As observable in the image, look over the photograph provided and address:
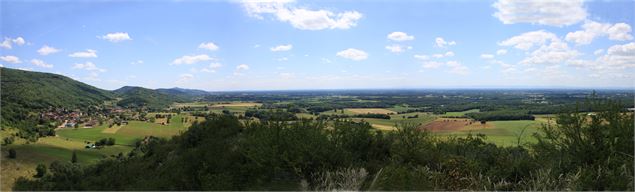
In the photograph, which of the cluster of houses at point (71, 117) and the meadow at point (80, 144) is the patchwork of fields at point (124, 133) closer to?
the meadow at point (80, 144)

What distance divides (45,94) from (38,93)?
2920mm

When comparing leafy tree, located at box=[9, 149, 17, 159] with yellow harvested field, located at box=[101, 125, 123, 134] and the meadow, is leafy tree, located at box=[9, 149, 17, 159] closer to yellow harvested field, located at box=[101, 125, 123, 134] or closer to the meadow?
the meadow

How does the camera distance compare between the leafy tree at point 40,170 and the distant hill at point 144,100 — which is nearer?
the leafy tree at point 40,170

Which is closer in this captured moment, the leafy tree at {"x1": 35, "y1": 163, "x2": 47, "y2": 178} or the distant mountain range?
the leafy tree at {"x1": 35, "y1": 163, "x2": 47, "y2": 178}

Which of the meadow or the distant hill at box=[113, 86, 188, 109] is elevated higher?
the distant hill at box=[113, 86, 188, 109]

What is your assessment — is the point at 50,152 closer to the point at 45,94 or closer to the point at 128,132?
the point at 128,132

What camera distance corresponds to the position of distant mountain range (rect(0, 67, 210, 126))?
66875 mm

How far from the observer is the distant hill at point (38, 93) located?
2590 inches

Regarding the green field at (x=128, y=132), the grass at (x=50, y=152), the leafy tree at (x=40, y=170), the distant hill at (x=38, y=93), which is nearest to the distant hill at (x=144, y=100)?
the distant hill at (x=38, y=93)

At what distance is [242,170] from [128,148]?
2183 inches

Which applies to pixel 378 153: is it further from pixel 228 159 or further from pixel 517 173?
pixel 228 159

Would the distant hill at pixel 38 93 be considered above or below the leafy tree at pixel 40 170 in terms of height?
above

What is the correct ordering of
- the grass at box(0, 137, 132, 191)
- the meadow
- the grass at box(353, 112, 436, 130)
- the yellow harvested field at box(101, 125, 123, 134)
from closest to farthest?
the grass at box(353, 112, 436, 130) → the grass at box(0, 137, 132, 191) → the meadow → the yellow harvested field at box(101, 125, 123, 134)

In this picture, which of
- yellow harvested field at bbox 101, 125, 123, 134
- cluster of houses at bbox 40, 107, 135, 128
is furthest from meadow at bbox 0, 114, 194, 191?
cluster of houses at bbox 40, 107, 135, 128
